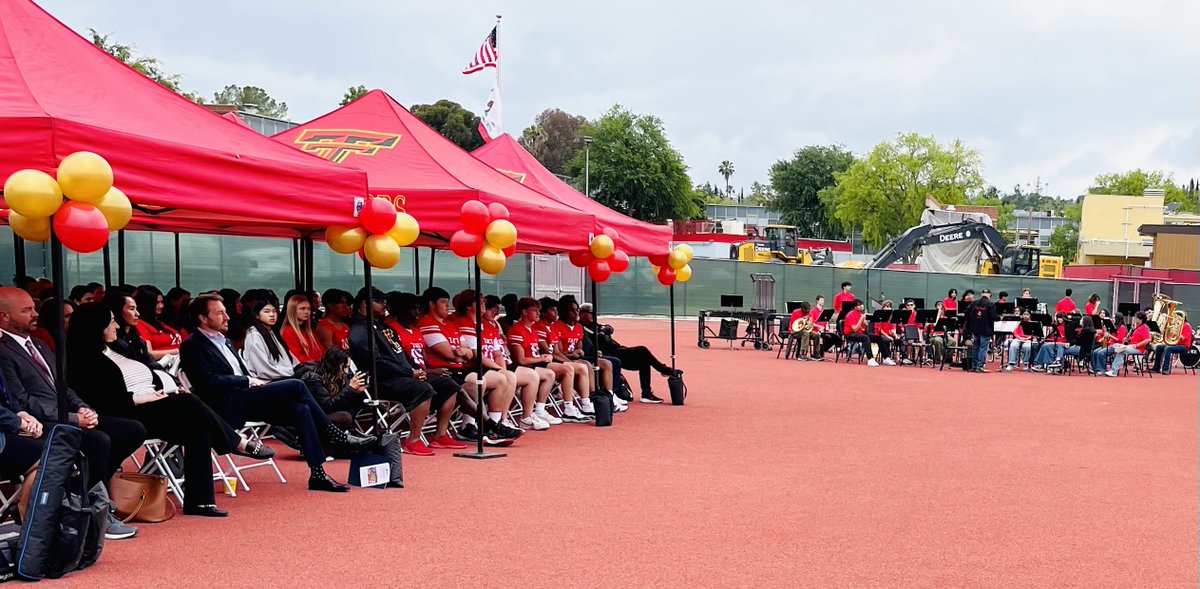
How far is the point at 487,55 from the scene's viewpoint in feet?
61.5

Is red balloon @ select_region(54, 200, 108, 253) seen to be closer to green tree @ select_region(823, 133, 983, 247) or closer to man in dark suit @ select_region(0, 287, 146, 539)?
man in dark suit @ select_region(0, 287, 146, 539)

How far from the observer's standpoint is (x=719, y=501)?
8.17m

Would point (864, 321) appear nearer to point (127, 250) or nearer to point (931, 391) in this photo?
point (931, 391)

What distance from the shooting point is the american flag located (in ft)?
61.2

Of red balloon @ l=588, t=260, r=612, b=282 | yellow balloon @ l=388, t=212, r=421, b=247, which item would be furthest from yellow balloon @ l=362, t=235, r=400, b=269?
red balloon @ l=588, t=260, r=612, b=282

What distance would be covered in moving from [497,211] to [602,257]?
2.56 meters

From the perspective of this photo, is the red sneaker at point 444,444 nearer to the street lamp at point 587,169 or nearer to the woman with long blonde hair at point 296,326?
the woman with long blonde hair at point 296,326

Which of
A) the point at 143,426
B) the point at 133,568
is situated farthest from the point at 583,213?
the point at 133,568

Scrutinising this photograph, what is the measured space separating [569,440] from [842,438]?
2.85 metres

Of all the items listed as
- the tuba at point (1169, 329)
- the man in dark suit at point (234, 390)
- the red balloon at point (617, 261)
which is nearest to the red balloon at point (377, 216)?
the man in dark suit at point (234, 390)

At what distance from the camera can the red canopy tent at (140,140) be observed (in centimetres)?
644

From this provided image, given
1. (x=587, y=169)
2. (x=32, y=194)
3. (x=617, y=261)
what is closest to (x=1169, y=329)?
(x=617, y=261)

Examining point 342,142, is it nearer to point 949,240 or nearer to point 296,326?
point 296,326

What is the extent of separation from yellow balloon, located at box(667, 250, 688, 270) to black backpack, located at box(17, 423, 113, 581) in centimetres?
1020
